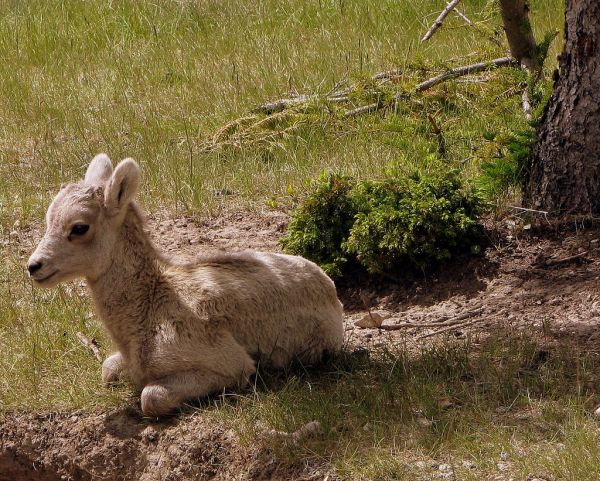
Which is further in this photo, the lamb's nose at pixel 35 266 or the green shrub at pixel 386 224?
the green shrub at pixel 386 224

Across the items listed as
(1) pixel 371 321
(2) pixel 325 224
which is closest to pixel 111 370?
(1) pixel 371 321

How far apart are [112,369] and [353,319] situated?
1.81 metres

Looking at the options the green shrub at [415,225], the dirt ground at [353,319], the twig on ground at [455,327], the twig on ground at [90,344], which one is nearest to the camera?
the dirt ground at [353,319]

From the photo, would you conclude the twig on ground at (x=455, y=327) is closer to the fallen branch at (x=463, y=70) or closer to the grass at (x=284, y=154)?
the grass at (x=284, y=154)

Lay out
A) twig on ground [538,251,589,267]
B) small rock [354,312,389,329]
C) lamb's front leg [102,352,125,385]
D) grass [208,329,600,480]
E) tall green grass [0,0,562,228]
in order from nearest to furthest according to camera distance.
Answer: grass [208,329,600,480], lamb's front leg [102,352,125,385], small rock [354,312,389,329], twig on ground [538,251,589,267], tall green grass [0,0,562,228]

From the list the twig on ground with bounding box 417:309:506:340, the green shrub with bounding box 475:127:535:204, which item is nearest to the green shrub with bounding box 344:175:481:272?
the green shrub with bounding box 475:127:535:204

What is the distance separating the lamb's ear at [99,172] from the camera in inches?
245

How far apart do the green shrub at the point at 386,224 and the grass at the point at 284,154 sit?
0.49m

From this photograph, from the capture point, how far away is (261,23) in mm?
13453

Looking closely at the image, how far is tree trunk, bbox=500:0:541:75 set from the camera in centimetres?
916

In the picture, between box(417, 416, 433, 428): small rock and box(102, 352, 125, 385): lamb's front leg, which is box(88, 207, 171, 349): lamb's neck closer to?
box(102, 352, 125, 385): lamb's front leg

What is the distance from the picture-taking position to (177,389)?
5887 millimetres

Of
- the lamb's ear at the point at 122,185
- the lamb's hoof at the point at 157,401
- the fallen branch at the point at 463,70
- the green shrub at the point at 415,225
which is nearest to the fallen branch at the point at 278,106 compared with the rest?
the fallen branch at the point at 463,70

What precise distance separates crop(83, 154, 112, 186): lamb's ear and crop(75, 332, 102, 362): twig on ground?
4.19ft
